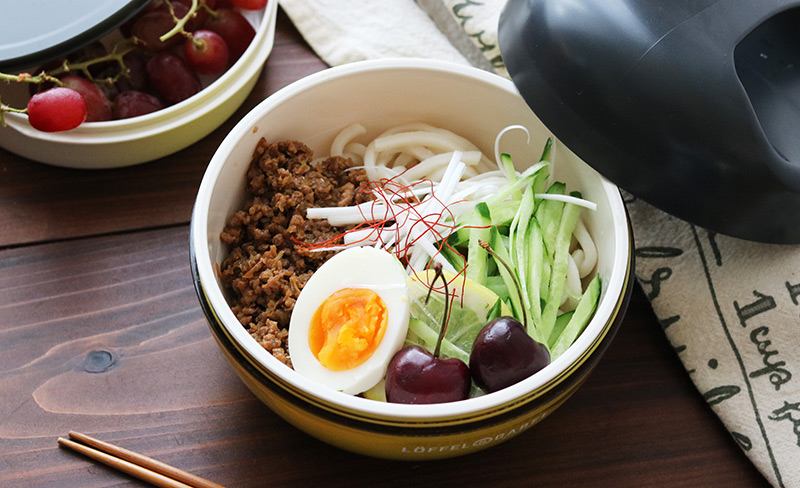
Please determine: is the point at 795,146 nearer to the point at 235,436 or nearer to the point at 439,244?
the point at 439,244

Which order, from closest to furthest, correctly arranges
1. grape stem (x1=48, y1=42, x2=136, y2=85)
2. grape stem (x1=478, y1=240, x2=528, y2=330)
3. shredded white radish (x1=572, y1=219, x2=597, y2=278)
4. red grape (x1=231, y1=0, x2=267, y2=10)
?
grape stem (x1=478, y1=240, x2=528, y2=330) < shredded white radish (x1=572, y1=219, x2=597, y2=278) < grape stem (x1=48, y1=42, x2=136, y2=85) < red grape (x1=231, y1=0, x2=267, y2=10)

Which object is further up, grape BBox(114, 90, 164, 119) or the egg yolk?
grape BBox(114, 90, 164, 119)

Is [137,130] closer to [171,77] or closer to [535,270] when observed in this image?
[171,77]

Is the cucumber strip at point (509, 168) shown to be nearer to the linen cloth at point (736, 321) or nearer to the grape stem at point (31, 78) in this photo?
the linen cloth at point (736, 321)

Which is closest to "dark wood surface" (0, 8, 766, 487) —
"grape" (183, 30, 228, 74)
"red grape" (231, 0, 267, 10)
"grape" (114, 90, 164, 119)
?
"grape" (114, 90, 164, 119)

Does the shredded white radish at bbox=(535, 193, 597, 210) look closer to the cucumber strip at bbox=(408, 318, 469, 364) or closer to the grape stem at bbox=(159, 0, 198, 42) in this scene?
the cucumber strip at bbox=(408, 318, 469, 364)

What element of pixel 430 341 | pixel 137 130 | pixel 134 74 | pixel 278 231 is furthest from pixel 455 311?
pixel 134 74
